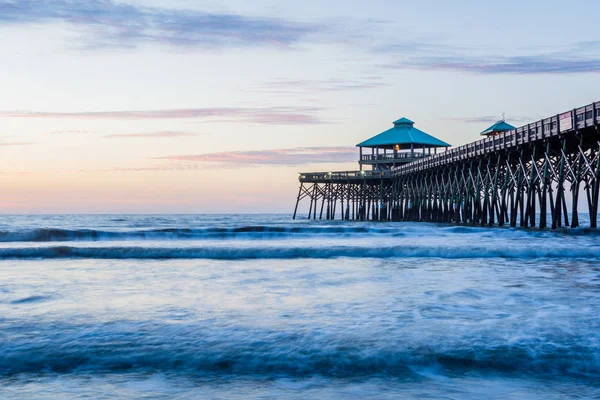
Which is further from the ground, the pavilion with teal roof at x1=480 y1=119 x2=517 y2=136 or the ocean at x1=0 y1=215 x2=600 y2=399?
the pavilion with teal roof at x1=480 y1=119 x2=517 y2=136

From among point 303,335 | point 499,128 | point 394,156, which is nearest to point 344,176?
point 394,156

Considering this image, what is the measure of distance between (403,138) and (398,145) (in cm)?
107

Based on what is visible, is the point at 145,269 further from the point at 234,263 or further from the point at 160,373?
the point at 160,373

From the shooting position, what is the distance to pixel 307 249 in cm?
1706

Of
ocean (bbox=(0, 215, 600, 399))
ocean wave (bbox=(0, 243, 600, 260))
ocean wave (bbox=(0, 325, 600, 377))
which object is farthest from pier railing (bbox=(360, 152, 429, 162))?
ocean wave (bbox=(0, 325, 600, 377))

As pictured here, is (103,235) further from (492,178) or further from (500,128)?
(500,128)

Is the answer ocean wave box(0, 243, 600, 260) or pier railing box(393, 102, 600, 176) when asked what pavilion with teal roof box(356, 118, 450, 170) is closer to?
pier railing box(393, 102, 600, 176)

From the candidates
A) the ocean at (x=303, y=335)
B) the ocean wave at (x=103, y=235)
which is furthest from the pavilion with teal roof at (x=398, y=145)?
the ocean at (x=303, y=335)

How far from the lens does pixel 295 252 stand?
16734 millimetres

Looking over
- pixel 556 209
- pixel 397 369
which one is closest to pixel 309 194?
pixel 556 209

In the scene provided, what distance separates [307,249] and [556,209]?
12.9 metres

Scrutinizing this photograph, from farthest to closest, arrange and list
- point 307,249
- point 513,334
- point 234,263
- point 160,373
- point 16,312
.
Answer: point 307,249 → point 234,263 → point 16,312 → point 513,334 → point 160,373

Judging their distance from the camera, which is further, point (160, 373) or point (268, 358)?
point (268, 358)

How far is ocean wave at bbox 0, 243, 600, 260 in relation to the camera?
15.7 meters
